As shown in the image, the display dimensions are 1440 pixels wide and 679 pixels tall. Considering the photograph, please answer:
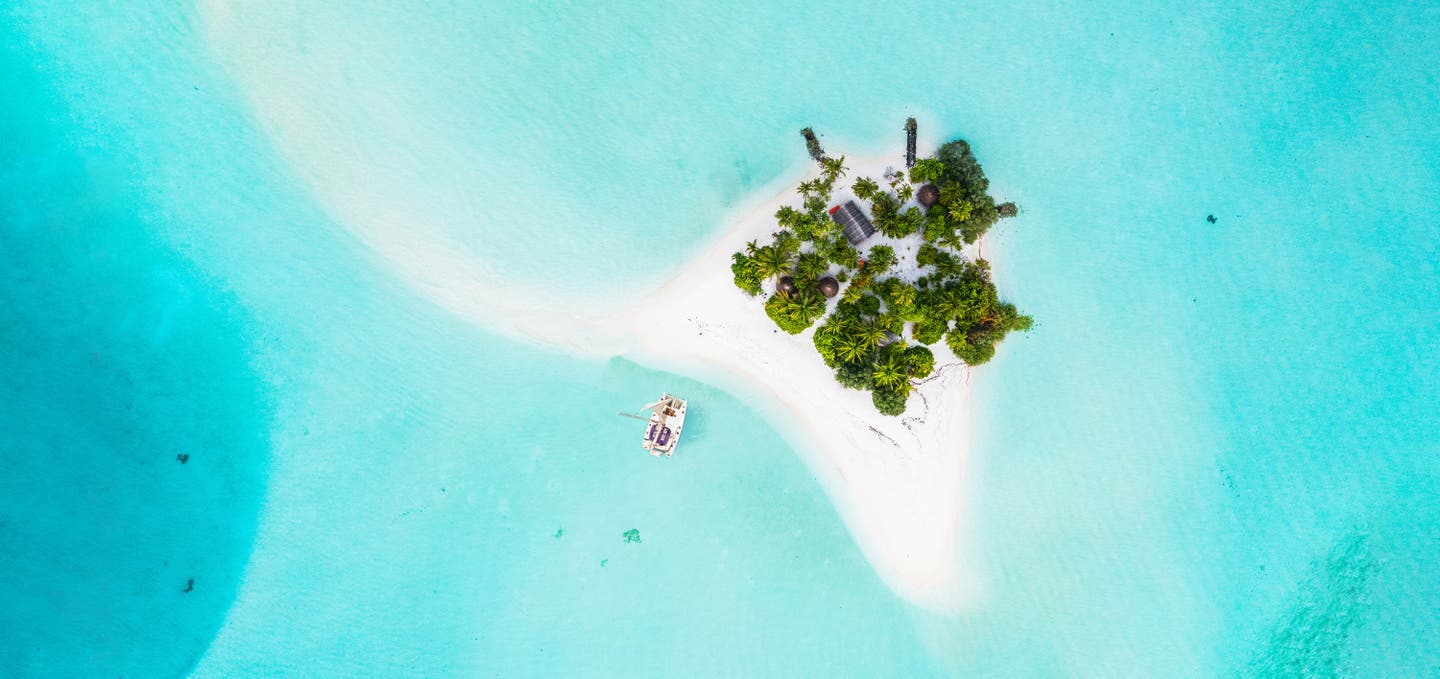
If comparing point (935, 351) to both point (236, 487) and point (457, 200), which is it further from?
point (236, 487)

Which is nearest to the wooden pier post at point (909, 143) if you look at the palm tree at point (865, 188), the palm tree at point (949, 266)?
the palm tree at point (865, 188)

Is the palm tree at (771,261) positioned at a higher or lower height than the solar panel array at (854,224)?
lower

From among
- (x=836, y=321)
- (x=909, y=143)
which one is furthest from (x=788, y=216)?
(x=909, y=143)

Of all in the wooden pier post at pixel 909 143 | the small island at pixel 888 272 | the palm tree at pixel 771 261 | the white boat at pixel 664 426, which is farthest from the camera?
the white boat at pixel 664 426

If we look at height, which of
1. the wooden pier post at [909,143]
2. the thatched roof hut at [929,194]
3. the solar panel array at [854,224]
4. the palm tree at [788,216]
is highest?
the wooden pier post at [909,143]

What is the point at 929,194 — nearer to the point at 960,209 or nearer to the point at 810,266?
the point at 960,209

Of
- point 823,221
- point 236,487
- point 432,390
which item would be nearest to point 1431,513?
point 823,221

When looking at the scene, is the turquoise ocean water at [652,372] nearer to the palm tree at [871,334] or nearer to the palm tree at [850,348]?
the palm tree at [850,348]

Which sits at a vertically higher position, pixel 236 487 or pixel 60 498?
pixel 236 487
